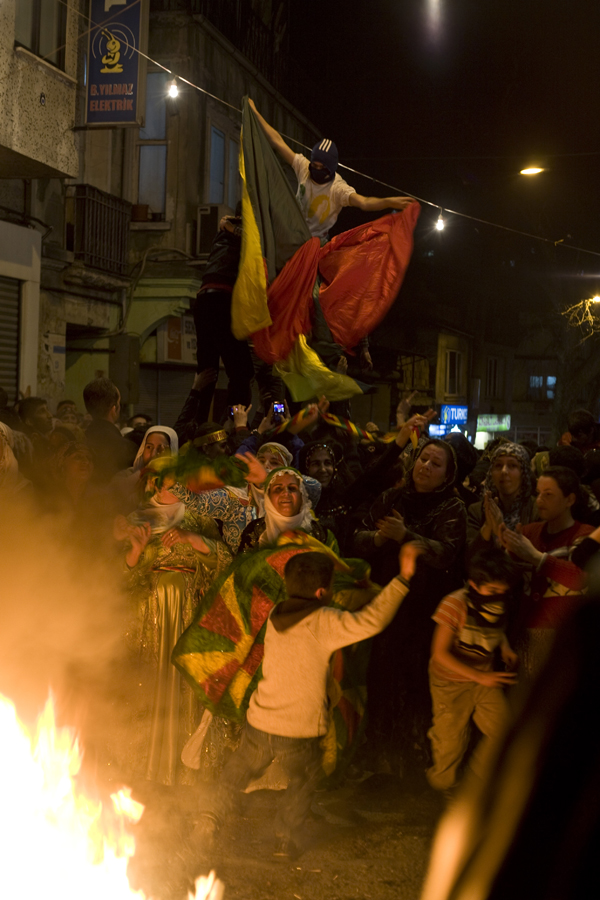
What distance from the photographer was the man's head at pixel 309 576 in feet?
12.1

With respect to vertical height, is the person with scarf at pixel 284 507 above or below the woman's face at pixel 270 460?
below

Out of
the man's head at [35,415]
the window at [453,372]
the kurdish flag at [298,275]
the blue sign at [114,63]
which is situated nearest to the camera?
the kurdish flag at [298,275]

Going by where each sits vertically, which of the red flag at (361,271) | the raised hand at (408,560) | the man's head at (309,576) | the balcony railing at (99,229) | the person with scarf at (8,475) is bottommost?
the man's head at (309,576)

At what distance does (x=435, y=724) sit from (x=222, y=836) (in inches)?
43.9

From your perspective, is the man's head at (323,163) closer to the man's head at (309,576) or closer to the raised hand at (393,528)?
the raised hand at (393,528)

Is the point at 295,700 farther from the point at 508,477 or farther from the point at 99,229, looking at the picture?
the point at 99,229

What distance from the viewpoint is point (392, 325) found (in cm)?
2630

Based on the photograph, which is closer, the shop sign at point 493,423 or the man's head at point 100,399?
the man's head at point 100,399

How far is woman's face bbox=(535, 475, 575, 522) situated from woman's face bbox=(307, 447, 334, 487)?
1.48 m

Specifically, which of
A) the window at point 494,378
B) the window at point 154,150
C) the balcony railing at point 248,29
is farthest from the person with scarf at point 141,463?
the window at point 494,378

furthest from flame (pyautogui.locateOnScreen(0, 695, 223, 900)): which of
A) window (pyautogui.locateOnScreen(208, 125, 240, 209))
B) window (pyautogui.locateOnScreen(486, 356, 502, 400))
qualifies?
window (pyautogui.locateOnScreen(486, 356, 502, 400))

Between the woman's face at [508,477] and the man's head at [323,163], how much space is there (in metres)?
2.58

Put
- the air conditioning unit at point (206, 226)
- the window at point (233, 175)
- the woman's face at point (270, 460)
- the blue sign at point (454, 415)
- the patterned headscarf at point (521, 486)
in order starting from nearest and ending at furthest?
1. the patterned headscarf at point (521, 486)
2. the woman's face at point (270, 460)
3. the air conditioning unit at point (206, 226)
4. the window at point (233, 175)
5. the blue sign at point (454, 415)

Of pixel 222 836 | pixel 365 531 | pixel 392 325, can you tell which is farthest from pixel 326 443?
pixel 392 325
